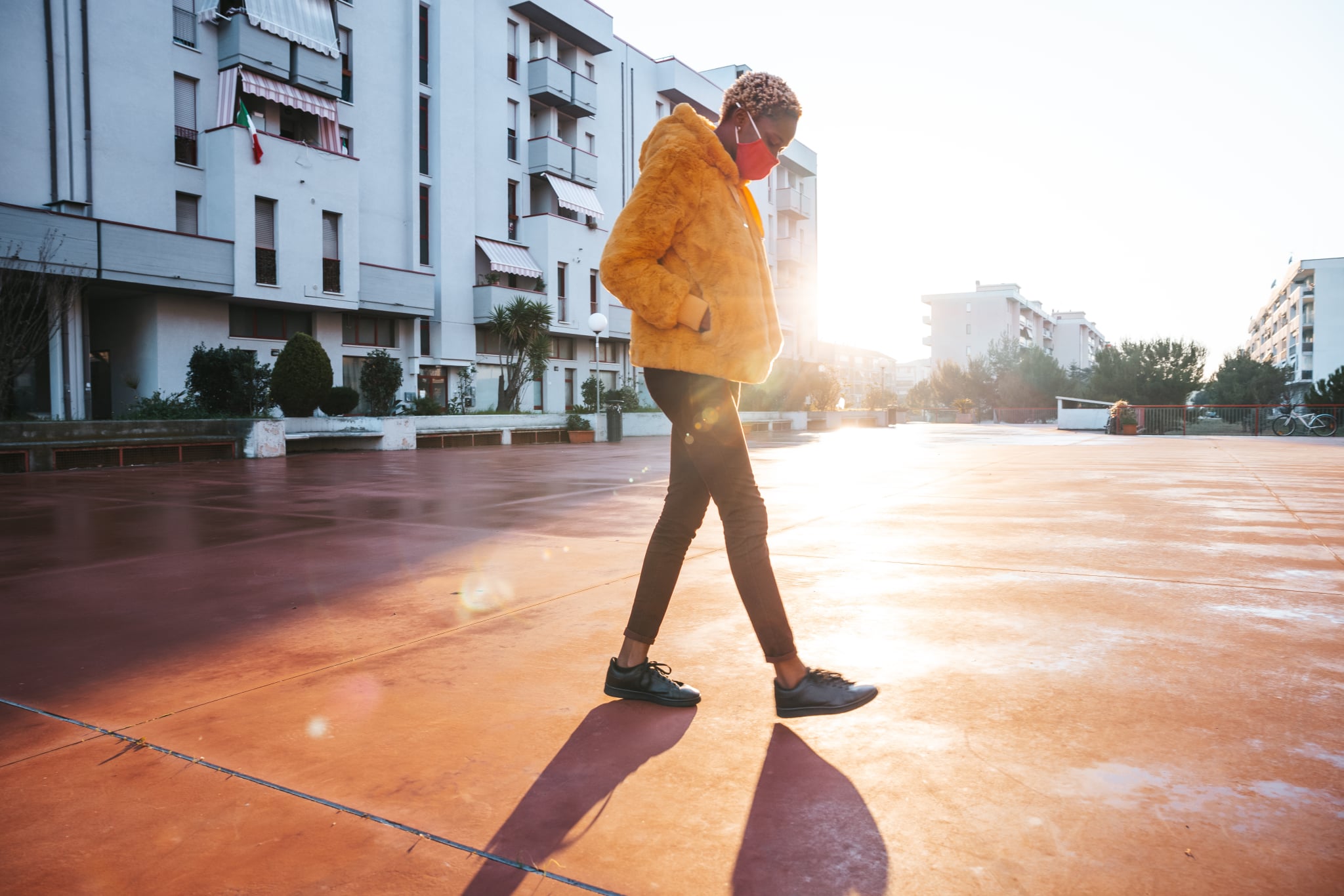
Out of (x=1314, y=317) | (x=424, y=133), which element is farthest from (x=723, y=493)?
(x=1314, y=317)

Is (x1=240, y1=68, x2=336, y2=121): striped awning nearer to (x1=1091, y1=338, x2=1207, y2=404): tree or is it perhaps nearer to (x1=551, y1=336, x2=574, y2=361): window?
(x1=551, y1=336, x2=574, y2=361): window

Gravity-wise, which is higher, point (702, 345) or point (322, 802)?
point (702, 345)

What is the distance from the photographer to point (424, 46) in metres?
24.5

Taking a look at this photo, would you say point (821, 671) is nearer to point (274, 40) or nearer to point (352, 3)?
point (274, 40)

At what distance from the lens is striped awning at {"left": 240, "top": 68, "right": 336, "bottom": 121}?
762 inches

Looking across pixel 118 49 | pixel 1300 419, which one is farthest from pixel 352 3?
pixel 1300 419

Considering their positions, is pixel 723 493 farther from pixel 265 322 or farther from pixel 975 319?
pixel 975 319

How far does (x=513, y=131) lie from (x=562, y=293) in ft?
18.7

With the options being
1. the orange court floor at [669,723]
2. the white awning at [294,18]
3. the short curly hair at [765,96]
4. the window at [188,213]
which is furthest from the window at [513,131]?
the short curly hair at [765,96]

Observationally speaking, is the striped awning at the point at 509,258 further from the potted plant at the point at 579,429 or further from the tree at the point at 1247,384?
the tree at the point at 1247,384

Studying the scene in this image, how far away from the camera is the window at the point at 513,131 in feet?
90.8

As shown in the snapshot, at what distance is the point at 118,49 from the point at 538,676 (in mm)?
21186

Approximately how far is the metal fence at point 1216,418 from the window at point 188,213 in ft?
97.0

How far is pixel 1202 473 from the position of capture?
32.3 feet
